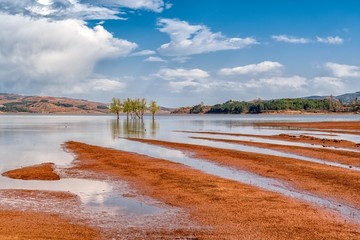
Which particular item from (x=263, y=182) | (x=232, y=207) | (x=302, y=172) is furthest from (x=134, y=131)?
(x=232, y=207)

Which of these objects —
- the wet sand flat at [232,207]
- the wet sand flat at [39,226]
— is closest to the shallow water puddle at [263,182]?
the wet sand flat at [232,207]

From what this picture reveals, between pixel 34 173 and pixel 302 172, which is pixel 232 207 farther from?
pixel 34 173

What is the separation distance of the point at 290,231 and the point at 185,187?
28.5 ft

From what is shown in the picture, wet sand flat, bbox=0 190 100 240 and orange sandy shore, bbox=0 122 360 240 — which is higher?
wet sand flat, bbox=0 190 100 240

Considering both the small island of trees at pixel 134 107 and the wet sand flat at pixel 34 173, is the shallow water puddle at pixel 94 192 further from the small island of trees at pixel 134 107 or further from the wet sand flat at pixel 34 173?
the small island of trees at pixel 134 107

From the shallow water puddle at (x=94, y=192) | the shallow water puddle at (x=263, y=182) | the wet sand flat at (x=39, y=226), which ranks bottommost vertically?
the shallow water puddle at (x=263, y=182)

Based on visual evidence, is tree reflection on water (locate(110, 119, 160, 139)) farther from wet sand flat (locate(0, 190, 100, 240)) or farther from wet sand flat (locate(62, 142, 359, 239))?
wet sand flat (locate(0, 190, 100, 240))

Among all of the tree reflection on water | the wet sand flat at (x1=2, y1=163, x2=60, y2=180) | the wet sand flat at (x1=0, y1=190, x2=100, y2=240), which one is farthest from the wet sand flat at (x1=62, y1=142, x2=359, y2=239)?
the tree reflection on water

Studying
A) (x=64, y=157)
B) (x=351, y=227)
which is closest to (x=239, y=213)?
(x=351, y=227)

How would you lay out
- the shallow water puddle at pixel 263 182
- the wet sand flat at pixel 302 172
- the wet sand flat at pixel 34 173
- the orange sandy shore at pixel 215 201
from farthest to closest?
1. the wet sand flat at pixel 34 173
2. the wet sand flat at pixel 302 172
3. the shallow water puddle at pixel 263 182
4. the orange sandy shore at pixel 215 201

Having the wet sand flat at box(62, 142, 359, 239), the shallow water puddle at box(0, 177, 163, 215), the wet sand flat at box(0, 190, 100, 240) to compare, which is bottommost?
the wet sand flat at box(62, 142, 359, 239)

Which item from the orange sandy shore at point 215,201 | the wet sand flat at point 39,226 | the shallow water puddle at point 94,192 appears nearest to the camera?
the wet sand flat at point 39,226

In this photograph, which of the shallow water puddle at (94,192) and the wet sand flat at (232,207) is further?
the shallow water puddle at (94,192)

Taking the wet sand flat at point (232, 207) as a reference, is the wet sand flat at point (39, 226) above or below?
above
